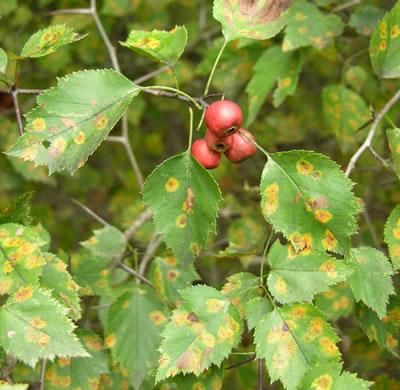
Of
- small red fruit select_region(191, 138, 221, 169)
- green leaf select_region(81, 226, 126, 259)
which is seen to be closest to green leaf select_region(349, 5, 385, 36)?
small red fruit select_region(191, 138, 221, 169)

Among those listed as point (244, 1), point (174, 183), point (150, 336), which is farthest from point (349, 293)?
point (244, 1)

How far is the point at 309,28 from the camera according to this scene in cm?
210

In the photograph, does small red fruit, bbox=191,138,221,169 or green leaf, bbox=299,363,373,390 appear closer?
green leaf, bbox=299,363,373,390

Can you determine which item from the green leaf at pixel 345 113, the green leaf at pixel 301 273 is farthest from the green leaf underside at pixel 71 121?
the green leaf at pixel 345 113

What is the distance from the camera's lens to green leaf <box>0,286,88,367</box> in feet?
3.95

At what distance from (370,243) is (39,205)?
7.97 feet

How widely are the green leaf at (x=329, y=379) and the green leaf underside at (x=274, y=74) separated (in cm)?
126

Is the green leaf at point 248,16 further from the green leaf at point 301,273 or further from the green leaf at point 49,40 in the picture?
the green leaf at point 301,273

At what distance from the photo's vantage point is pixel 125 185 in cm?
391

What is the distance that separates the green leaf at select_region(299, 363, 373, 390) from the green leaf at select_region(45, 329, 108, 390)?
27.2 inches

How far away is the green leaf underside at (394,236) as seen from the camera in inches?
55.6

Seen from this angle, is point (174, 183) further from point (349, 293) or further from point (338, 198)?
point (349, 293)

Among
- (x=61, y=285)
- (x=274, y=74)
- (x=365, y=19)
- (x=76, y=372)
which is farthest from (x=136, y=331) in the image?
(x=365, y=19)

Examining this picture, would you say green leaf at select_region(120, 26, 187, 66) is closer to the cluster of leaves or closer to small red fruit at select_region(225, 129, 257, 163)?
the cluster of leaves
